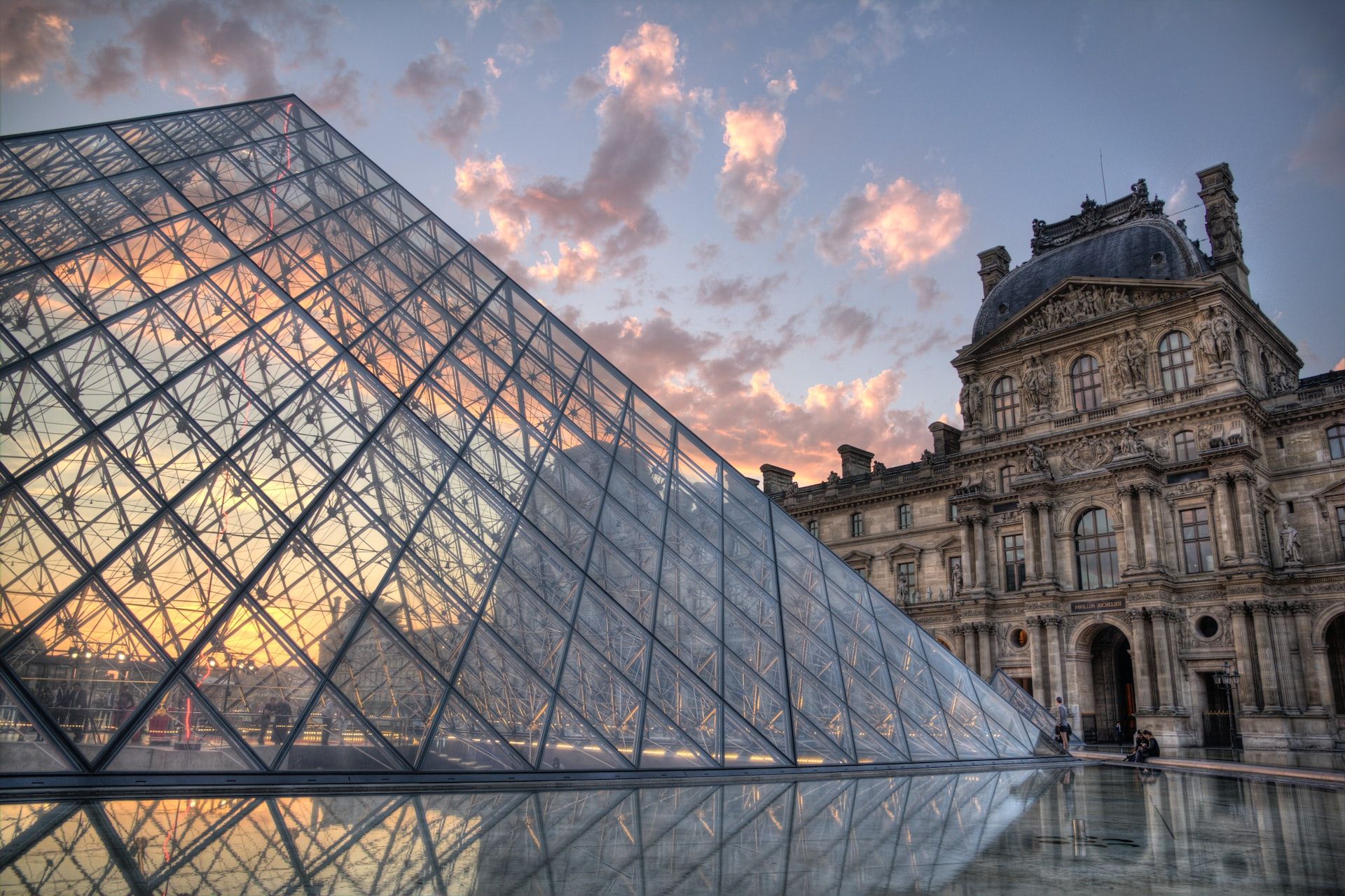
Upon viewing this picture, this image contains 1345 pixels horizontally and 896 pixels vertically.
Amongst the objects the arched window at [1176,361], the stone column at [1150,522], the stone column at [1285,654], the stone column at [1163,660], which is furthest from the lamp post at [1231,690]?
the arched window at [1176,361]

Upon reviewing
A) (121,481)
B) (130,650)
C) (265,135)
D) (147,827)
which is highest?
(265,135)

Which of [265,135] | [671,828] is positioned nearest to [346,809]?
[671,828]

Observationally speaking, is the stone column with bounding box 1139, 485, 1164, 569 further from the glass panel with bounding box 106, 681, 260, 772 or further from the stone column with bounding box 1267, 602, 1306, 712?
the glass panel with bounding box 106, 681, 260, 772

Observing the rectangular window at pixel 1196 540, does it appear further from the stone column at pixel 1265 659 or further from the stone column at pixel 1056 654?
the stone column at pixel 1056 654

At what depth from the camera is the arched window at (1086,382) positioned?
34.8m

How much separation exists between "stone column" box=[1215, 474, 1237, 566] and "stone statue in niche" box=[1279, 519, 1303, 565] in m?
1.67

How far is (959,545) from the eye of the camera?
128ft

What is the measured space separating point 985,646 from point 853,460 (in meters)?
14.5

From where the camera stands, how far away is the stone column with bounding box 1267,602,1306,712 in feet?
92.2

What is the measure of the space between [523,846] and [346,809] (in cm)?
220

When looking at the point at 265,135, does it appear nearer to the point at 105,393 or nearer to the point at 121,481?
the point at 105,393

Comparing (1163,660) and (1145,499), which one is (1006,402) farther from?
(1163,660)

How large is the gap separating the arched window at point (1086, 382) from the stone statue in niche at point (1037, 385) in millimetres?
819

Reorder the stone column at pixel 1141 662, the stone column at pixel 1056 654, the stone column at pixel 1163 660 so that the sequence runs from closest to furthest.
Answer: the stone column at pixel 1163 660
the stone column at pixel 1141 662
the stone column at pixel 1056 654
